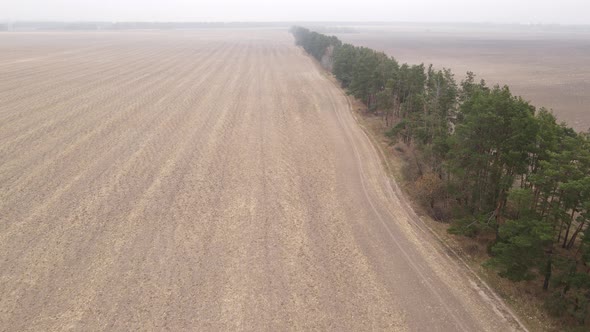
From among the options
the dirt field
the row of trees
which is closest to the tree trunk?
the row of trees

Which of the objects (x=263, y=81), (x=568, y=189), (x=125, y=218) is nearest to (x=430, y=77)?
(x=568, y=189)

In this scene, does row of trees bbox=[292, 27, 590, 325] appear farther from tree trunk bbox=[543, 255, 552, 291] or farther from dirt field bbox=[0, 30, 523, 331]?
dirt field bbox=[0, 30, 523, 331]

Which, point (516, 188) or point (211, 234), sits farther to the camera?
point (516, 188)

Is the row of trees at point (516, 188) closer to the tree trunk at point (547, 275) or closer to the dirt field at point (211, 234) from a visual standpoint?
the tree trunk at point (547, 275)

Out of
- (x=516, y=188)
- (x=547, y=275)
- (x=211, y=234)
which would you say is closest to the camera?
(x=547, y=275)

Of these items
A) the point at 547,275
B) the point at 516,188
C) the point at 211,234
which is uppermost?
the point at 516,188

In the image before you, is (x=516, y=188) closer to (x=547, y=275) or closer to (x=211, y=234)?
(x=547, y=275)

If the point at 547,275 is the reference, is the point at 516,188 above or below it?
above

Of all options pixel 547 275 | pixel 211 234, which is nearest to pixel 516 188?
pixel 547 275
